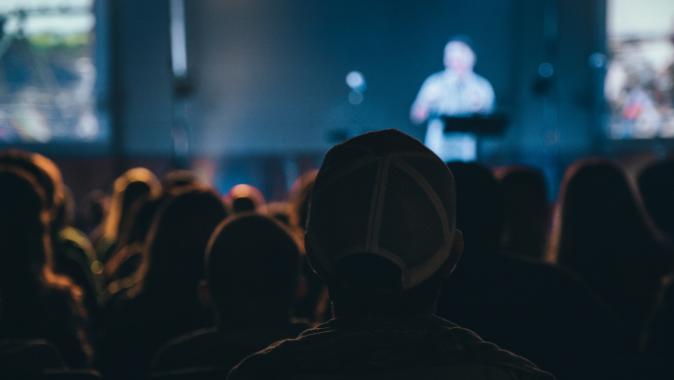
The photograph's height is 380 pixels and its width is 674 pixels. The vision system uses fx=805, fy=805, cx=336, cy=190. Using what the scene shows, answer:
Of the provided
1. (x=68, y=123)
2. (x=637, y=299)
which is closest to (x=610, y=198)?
(x=637, y=299)

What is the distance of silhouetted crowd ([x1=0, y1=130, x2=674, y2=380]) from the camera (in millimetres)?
969

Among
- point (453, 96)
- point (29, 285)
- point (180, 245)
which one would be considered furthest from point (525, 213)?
point (453, 96)

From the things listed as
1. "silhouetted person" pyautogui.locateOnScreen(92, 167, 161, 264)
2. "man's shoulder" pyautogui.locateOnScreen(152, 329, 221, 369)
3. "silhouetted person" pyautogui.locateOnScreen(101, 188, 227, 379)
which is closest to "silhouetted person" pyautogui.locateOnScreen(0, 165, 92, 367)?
"silhouetted person" pyautogui.locateOnScreen(101, 188, 227, 379)

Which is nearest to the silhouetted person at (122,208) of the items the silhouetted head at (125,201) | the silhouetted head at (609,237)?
the silhouetted head at (125,201)

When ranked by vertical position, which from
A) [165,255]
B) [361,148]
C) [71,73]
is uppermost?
[71,73]

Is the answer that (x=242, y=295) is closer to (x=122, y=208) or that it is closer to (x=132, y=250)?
(x=132, y=250)

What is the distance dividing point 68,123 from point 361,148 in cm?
997

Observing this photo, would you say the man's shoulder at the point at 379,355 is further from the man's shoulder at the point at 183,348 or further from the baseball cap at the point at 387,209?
the man's shoulder at the point at 183,348

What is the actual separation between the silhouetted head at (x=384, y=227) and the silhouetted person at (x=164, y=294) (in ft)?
4.25

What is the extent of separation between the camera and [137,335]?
2.21 meters

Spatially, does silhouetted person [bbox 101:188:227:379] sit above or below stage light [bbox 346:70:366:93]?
below

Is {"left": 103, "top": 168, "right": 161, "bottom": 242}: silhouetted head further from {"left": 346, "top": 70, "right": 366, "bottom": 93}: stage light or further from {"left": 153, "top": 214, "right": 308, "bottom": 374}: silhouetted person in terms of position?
{"left": 346, "top": 70, "right": 366, "bottom": 93}: stage light

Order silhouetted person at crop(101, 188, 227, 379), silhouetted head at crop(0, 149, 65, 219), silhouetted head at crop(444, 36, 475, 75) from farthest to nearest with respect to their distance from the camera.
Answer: silhouetted head at crop(444, 36, 475, 75) → silhouetted head at crop(0, 149, 65, 219) → silhouetted person at crop(101, 188, 227, 379)

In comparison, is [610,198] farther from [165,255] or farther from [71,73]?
[71,73]
